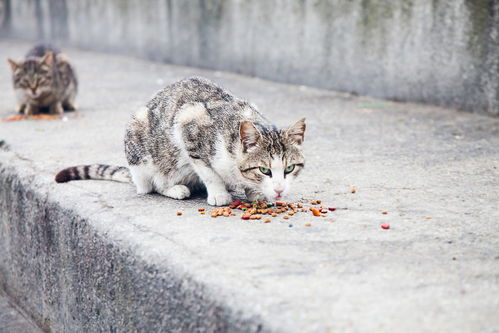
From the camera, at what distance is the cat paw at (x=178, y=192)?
12.4 ft

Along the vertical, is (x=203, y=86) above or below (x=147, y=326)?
above

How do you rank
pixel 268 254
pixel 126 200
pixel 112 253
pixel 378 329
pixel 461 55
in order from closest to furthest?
1. pixel 378 329
2. pixel 268 254
3. pixel 112 253
4. pixel 126 200
5. pixel 461 55

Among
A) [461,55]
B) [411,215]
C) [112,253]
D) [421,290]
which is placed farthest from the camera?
[461,55]

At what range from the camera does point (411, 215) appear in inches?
133

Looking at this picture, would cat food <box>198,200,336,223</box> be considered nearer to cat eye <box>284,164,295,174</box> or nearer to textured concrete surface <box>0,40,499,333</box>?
textured concrete surface <box>0,40,499,333</box>

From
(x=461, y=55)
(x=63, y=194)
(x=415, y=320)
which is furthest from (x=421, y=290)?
(x=461, y=55)

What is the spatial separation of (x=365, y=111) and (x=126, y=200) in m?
3.37

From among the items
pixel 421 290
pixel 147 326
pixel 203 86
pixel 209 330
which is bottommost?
pixel 147 326

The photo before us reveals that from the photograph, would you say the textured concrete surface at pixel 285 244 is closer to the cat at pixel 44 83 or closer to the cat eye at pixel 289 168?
the cat eye at pixel 289 168

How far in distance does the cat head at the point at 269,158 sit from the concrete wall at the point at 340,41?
124 inches

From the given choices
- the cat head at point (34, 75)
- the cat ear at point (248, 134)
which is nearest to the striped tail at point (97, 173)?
the cat ear at point (248, 134)

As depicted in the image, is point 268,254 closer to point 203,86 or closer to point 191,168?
point 191,168

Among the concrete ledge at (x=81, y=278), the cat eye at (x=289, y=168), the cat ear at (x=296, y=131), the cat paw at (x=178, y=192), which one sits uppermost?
the cat ear at (x=296, y=131)

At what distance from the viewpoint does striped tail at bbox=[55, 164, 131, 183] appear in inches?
159
